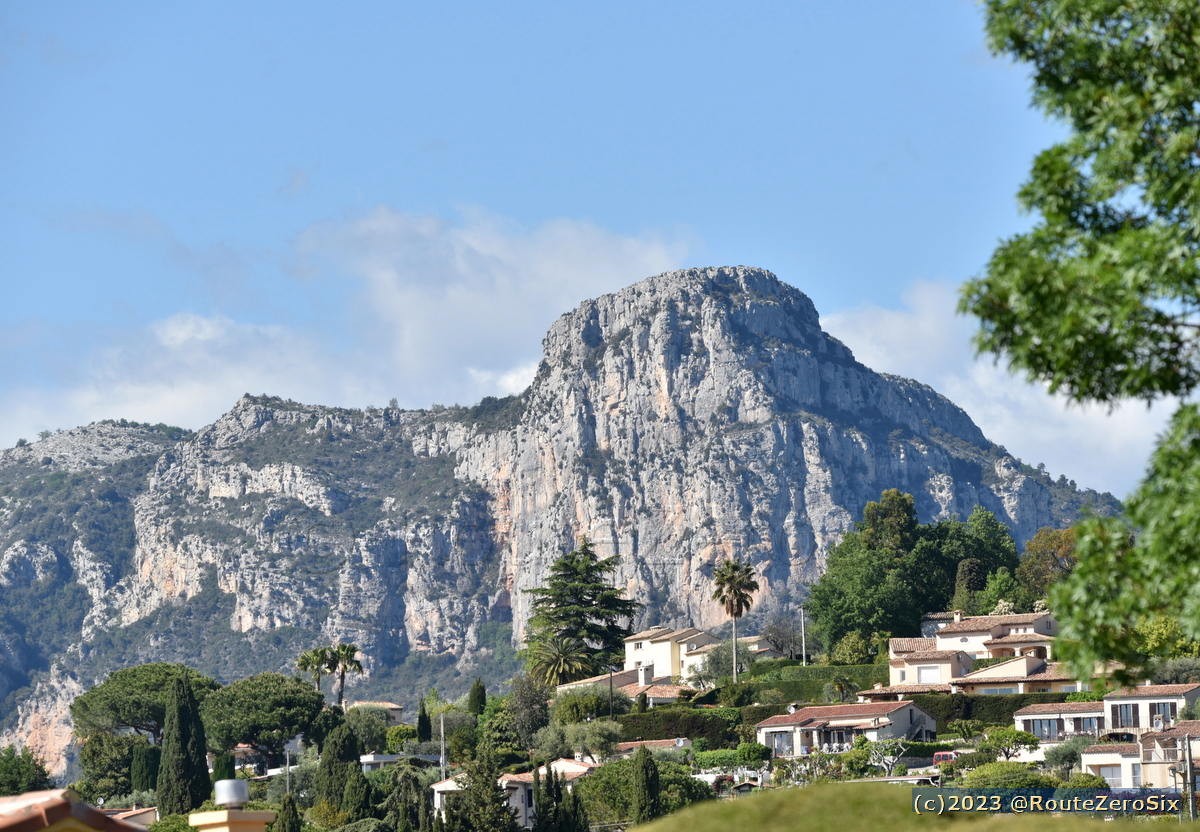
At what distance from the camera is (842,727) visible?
8325 cm

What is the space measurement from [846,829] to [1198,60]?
328 inches

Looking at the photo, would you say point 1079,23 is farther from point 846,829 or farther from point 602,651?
point 602,651

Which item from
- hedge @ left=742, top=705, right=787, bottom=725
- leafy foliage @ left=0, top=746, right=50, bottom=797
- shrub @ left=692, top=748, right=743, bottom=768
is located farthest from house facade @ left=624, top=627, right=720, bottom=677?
leafy foliage @ left=0, top=746, right=50, bottom=797

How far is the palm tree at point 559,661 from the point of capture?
119 meters

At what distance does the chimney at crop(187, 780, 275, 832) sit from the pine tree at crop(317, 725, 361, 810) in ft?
225

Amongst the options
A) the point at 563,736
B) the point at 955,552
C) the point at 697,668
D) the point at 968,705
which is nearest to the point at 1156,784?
the point at 968,705

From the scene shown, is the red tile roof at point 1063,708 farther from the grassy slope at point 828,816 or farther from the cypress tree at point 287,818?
the grassy slope at point 828,816

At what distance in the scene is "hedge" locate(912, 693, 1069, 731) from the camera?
271 feet

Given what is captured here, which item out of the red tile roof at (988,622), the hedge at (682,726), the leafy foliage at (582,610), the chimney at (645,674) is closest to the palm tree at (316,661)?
the leafy foliage at (582,610)

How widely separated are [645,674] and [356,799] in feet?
160

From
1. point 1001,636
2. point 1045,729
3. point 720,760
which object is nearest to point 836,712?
point 720,760

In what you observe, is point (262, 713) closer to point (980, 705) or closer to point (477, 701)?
point (477, 701)

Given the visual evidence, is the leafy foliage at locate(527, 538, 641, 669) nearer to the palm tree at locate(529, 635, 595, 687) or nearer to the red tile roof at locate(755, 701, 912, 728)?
the palm tree at locate(529, 635, 595, 687)

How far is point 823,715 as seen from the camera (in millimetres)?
85688
